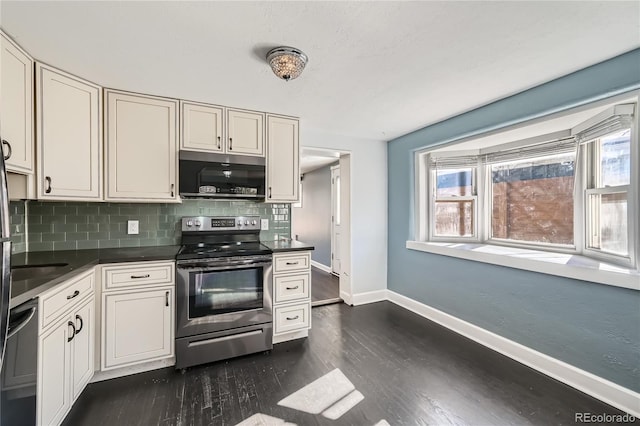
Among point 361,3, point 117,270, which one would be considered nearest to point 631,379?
point 361,3

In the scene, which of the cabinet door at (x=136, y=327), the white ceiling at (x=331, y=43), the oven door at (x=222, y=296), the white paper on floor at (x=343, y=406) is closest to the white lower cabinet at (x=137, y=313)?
the cabinet door at (x=136, y=327)

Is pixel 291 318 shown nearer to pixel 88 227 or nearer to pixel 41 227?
pixel 88 227

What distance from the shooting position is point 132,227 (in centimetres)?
254

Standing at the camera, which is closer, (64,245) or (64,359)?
(64,359)

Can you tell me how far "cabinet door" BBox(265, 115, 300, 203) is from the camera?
280cm

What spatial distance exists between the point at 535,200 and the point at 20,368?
3.76m

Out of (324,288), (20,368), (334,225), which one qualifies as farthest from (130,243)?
(334,225)

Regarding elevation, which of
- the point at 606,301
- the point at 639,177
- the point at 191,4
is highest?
the point at 191,4

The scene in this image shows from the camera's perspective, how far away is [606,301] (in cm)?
184

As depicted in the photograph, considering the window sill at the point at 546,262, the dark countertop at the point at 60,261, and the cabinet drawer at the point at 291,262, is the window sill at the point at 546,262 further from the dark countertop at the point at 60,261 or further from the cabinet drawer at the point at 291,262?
the dark countertop at the point at 60,261

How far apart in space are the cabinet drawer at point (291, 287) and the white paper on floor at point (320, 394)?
0.74 m

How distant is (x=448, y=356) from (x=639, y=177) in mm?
1841

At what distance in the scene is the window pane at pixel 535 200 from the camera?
243 cm

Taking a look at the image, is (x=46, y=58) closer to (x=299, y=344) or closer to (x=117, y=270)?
(x=117, y=270)
